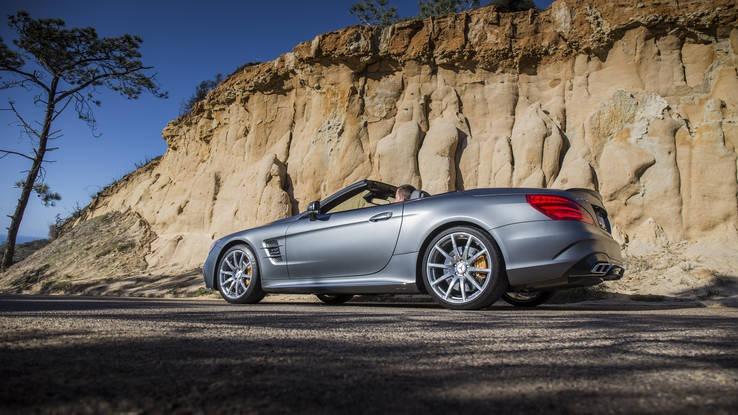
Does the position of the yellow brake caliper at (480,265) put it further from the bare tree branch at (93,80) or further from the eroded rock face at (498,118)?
the bare tree branch at (93,80)

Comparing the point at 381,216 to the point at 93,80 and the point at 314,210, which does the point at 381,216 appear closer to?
the point at 314,210

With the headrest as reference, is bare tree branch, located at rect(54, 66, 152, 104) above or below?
above

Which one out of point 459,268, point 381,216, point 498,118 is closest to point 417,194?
point 381,216

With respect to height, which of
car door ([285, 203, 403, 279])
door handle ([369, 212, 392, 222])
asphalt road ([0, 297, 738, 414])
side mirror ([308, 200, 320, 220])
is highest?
side mirror ([308, 200, 320, 220])

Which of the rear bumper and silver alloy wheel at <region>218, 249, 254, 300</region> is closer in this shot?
the rear bumper

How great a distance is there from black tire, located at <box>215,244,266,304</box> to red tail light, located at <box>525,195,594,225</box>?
333 cm

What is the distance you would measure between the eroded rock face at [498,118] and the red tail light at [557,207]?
7.07m

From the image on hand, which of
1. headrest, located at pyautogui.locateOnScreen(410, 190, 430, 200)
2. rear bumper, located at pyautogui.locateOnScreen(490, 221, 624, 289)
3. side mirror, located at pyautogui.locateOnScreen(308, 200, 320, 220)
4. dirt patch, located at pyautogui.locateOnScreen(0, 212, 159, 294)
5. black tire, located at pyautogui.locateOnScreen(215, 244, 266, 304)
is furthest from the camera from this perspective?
dirt patch, located at pyautogui.locateOnScreen(0, 212, 159, 294)

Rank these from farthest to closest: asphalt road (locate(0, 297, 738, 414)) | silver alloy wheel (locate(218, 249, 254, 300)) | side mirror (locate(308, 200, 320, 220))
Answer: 1. silver alloy wheel (locate(218, 249, 254, 300))
2. side mirror (locate(308, 200, 320, 220))
3. asphalt road (locate(0, 297, 738, 414))

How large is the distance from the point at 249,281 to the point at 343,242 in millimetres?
1555

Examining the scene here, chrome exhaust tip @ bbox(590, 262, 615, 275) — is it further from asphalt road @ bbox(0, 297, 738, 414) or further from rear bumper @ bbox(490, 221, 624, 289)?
asphalt road @ bbox(0, 297, 738, 414)

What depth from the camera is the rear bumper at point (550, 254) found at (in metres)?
4.45

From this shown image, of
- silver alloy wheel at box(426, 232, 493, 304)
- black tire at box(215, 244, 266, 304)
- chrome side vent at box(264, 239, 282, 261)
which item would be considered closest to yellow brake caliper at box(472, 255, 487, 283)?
silver alloy wheel at box(426, 232, 493, 304)

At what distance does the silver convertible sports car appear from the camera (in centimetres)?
450
